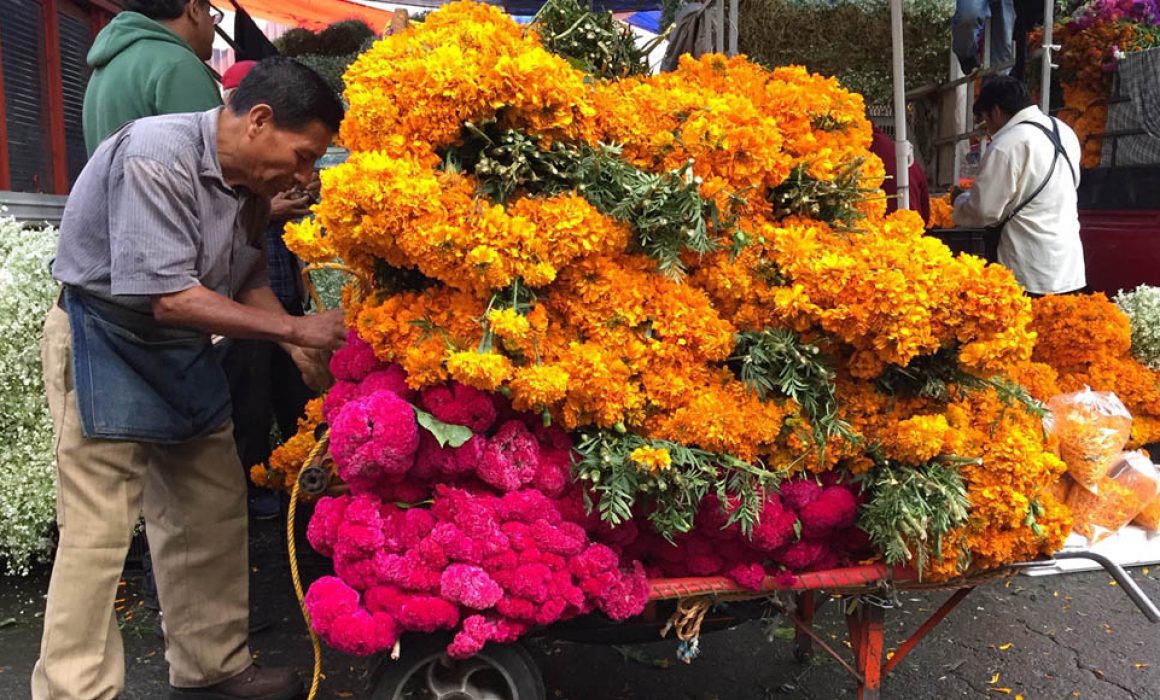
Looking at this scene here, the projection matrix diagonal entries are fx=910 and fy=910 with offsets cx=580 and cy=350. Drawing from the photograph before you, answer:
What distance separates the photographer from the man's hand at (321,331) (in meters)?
2.61

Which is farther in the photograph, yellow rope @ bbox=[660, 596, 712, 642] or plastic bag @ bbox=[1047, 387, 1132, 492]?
plastic bag @ bbox=[1047, 387, 1132, 492]

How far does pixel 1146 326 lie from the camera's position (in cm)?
418

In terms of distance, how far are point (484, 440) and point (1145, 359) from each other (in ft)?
11.1

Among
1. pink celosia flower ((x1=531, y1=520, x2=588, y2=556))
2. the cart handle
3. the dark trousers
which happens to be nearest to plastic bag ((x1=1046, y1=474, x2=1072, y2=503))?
the cart handle

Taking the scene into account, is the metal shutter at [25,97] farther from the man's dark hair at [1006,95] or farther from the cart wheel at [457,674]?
the man's dark hair at [1006,95]

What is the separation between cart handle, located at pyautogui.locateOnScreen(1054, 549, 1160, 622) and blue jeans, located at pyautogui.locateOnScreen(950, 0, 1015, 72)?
4907 mm

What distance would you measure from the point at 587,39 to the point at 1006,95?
10.4 feet

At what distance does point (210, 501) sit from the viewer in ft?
9.78

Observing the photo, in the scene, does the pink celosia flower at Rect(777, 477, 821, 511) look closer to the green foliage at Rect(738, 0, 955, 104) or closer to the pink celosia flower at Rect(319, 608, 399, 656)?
the pink celosia flower at Rect(319, 608, 399, 656)

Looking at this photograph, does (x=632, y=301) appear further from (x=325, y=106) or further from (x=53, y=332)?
(x=53, y=332)

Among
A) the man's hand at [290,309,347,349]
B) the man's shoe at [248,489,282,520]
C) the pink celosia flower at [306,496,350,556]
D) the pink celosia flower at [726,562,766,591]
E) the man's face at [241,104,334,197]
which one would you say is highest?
the man's face at [241,104,334,197]

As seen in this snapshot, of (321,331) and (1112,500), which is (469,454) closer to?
(321,331)

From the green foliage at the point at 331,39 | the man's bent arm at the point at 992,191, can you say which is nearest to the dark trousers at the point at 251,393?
the man's bent arm at the point at 992,191

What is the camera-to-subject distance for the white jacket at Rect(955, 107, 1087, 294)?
195 inches
